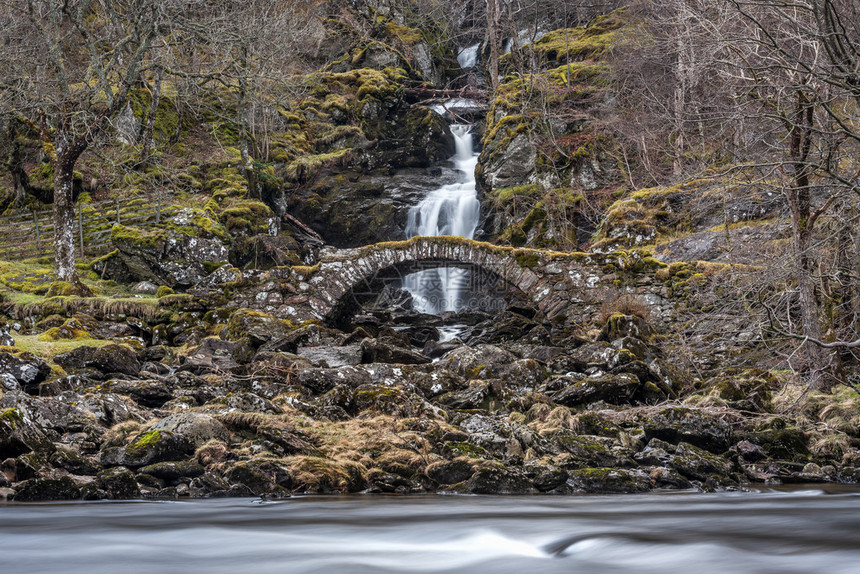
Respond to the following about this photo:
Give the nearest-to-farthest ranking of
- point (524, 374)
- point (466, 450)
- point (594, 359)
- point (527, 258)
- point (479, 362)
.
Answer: point (466, 450) < point (524, 374) < point (479, 362) < point (594, 359) < point (527, 258)

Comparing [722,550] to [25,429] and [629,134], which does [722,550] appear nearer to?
[25,429]

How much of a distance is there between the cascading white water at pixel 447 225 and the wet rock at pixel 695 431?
47.3 feet

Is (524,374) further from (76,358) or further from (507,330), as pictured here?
(76,358)

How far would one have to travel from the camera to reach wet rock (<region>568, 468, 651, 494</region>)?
6.74 meters

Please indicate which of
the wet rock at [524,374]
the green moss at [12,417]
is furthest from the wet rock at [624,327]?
the green moss at [12,417]

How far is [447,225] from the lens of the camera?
84.8ft

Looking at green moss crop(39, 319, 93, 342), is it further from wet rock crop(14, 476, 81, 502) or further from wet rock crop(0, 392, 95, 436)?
wet rock crop(14, 476, 81, 502)

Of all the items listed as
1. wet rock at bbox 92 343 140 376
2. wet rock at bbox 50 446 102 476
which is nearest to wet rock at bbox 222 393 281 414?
Result: wet rock at bbox 50 446 102 476

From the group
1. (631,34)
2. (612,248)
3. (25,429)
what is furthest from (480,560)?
(631,34)

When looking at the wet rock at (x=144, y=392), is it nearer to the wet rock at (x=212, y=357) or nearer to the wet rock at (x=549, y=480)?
the wet rock at (x=212, y=357)

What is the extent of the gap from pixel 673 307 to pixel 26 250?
2066cm

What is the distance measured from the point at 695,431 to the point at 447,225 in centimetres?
1833

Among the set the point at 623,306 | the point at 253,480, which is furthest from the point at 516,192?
the point at 253,480

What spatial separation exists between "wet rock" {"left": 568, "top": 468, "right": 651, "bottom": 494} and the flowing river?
26.5 inches
